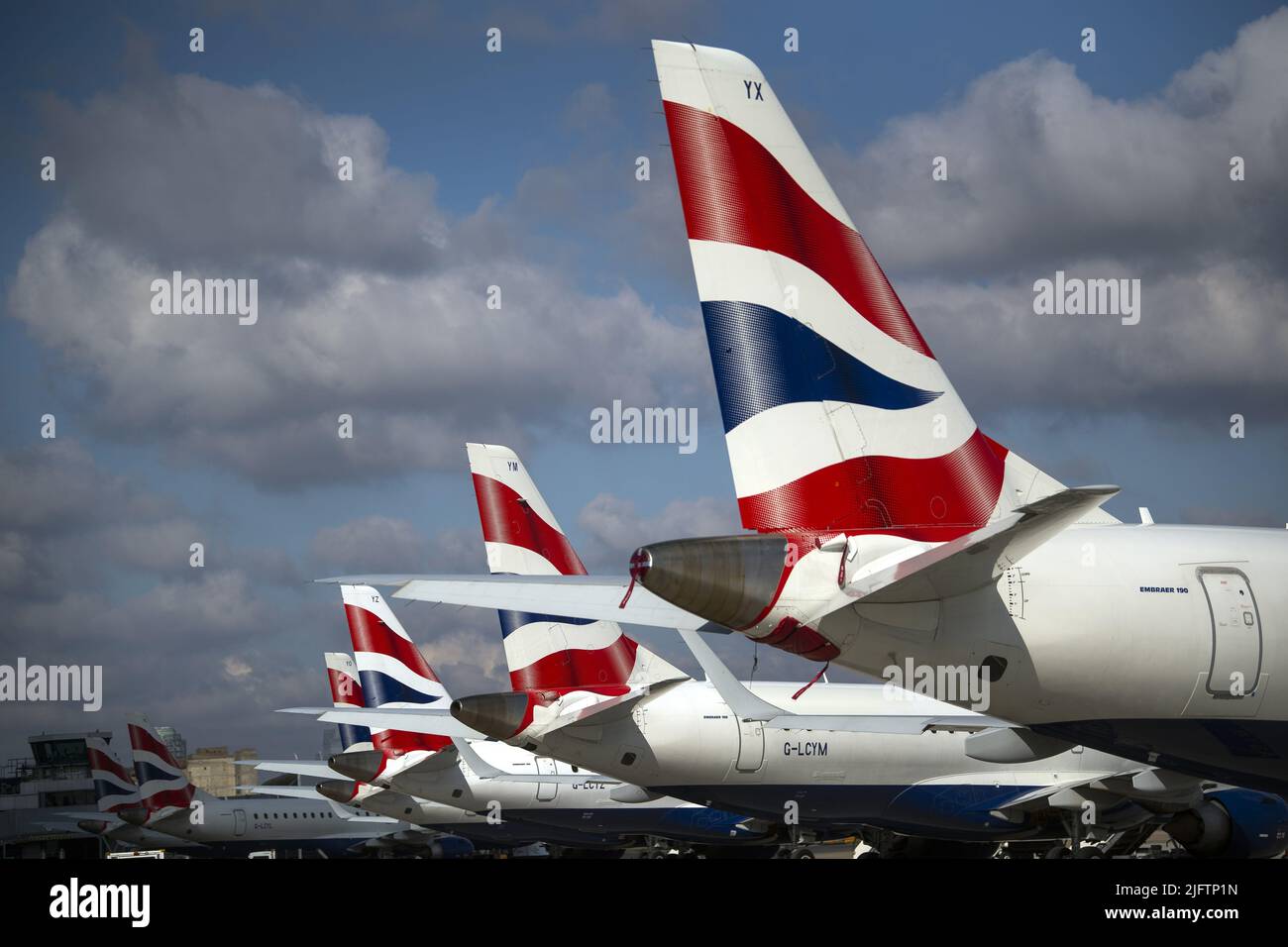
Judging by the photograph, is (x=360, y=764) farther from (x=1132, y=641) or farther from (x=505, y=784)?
(x=1132, y=641)

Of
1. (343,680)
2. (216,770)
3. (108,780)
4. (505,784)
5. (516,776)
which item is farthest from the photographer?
(216,770)

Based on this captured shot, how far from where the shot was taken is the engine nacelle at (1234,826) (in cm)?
1920

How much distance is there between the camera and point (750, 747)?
75.9ft

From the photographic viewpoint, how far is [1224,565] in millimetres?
9961

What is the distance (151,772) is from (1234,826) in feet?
123

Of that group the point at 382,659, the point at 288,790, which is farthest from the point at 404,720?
the point at 288,790

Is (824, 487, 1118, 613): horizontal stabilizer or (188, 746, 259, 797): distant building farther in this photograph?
(188, 746, 259, 797): distant building

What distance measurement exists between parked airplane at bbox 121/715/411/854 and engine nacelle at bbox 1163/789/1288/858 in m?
33.0

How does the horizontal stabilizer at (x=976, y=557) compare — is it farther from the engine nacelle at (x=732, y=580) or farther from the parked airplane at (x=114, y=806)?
the parked airplane at (x=114, y=806)

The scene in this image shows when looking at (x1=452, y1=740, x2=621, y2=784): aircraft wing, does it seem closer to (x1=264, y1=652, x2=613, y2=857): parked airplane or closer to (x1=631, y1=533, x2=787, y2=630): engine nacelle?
(x1=264, y1=652, x2=613, y2=857): parked airplane

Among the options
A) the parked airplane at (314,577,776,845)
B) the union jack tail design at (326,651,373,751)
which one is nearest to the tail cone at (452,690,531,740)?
the parked airplane at (314,577,776,845)

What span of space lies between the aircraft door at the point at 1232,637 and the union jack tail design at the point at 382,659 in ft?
86.3

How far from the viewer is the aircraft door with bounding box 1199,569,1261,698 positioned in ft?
31.3

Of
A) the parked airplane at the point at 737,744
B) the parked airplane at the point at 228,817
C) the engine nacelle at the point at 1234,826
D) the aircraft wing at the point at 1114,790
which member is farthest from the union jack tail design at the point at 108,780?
the engine nacelle at the point at 1234,826
